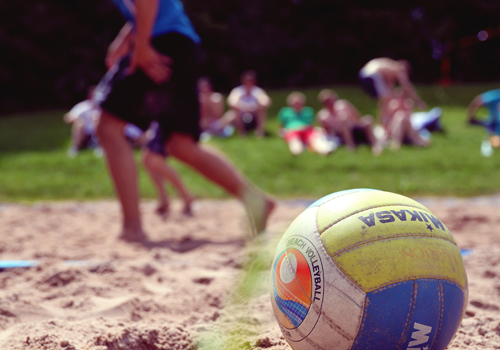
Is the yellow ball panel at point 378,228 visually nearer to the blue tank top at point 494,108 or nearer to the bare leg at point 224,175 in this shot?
the bare leg at point 224,175

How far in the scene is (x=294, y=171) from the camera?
8086mm

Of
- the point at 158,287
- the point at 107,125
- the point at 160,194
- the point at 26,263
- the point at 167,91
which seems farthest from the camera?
the point at 160,194

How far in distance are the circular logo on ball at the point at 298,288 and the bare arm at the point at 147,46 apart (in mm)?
2208

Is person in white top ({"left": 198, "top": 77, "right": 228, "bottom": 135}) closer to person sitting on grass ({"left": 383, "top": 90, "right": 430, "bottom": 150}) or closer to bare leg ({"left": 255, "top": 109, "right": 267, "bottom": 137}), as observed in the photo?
bare leg ({"left": 255, "top": 109, "right": 267, "bottom": 137})

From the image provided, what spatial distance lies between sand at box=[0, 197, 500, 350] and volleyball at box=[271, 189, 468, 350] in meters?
0.35

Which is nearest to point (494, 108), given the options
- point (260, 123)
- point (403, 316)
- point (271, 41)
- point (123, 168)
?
point (260, 123)

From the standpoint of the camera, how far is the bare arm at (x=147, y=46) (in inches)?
145

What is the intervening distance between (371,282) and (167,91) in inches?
99.5

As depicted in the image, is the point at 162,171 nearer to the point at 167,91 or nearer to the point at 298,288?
the point at 167,91

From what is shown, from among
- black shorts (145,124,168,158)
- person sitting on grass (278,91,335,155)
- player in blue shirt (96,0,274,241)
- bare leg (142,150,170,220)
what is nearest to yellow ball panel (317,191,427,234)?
player in blue shirt (96,0,274,241)

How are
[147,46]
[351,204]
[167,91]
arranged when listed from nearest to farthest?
[351,204] → [147,46] → [167,91]

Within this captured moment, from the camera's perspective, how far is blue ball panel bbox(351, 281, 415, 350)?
5.57 feet

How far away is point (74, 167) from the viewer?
28.3 feet

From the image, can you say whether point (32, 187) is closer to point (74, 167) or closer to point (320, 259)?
point (74, 167)
